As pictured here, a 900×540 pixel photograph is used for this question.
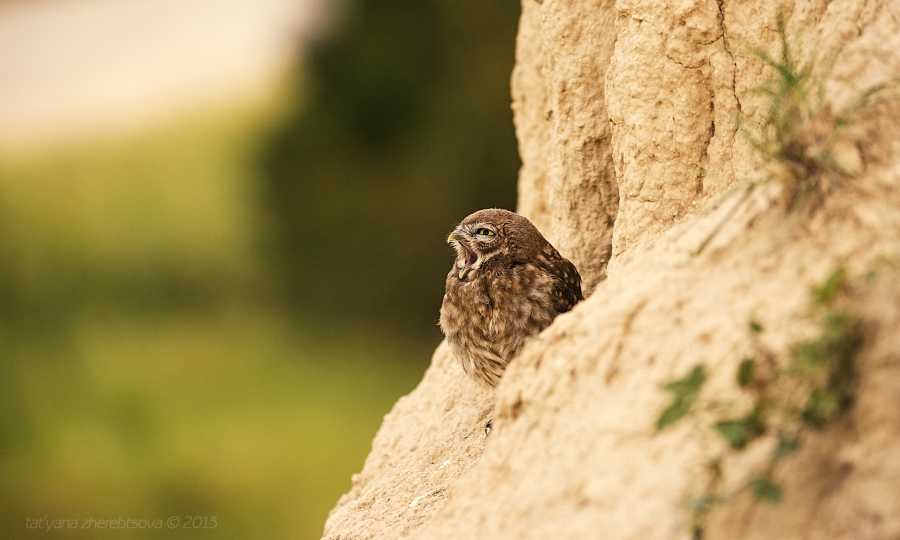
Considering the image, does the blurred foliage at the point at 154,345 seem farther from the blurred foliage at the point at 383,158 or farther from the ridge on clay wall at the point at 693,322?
the ridge on clay wall at the point at 693,322

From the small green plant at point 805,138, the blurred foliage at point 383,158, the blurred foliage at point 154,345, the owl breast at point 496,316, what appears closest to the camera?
the small green plant at point 805,138

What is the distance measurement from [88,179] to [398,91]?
10.9 feet

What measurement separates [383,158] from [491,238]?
5.50 metres

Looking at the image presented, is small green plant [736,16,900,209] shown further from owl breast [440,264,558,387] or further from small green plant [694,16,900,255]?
owl breast [440,264,558,387]

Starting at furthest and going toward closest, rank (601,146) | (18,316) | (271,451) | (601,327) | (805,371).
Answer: (18,316) < (271,451) < (601,146) < (601,327) < (805,371)

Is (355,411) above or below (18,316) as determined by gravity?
below

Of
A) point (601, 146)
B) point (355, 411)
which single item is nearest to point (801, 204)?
point (601, 146)

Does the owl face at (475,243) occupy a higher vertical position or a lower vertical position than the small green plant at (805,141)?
lower

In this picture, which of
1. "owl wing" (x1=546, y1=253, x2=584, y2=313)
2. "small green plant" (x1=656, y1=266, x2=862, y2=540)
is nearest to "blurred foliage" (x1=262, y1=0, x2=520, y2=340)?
"owl wing" (x1=546, y1=253, x2=584, y2=313)

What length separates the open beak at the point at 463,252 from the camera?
12.7 feet

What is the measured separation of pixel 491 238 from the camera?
12.7 ft

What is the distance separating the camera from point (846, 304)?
177 cm

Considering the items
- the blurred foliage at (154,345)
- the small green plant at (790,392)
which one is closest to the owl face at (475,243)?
the small green plant at (790,392)

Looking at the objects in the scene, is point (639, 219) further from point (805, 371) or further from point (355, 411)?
point (355, 411)
